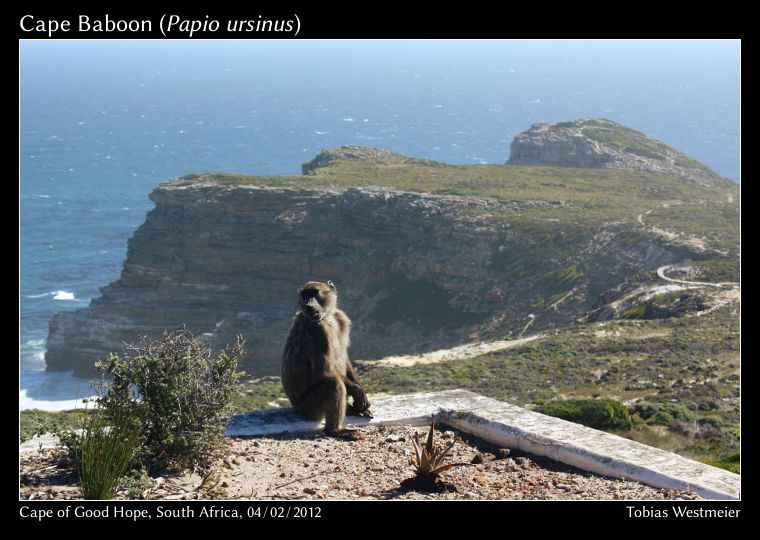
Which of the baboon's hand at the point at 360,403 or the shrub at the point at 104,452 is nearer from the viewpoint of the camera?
the shrub at the point at 104,452

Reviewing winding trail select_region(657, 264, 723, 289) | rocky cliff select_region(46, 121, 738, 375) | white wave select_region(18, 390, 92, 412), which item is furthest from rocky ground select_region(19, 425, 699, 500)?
white wave select_region(18, 390, 92, 412)

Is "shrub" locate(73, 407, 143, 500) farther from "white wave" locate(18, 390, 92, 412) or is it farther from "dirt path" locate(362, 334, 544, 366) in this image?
"white wave" locate(18, 390, 92, 412)

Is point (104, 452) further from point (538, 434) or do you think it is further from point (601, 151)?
point (601, 151)

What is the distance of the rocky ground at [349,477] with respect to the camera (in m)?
6.45

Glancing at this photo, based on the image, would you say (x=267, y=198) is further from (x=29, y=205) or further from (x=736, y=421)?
(x=29, y=205)

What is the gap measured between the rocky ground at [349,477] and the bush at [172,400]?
20 cm

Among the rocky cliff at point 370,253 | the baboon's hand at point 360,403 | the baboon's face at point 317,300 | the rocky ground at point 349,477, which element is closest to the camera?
the rocky ground at point 349,477

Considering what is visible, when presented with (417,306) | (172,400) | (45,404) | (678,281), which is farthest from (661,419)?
(45,404)

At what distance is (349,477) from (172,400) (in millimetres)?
1606

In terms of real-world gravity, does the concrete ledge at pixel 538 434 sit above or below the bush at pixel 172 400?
below

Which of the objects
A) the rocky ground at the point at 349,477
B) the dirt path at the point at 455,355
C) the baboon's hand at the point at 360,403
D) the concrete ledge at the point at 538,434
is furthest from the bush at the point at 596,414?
the dirt path at the point at 455,355

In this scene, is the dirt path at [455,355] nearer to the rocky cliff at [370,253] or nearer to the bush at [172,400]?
the rocky cliff at [370,253]

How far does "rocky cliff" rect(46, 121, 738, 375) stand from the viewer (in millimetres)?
50500
